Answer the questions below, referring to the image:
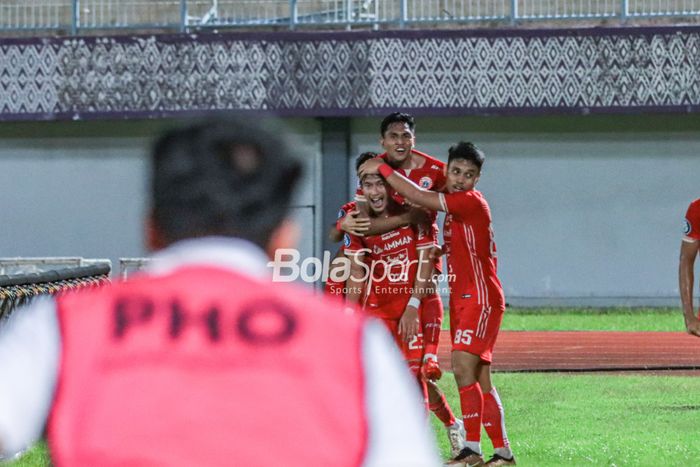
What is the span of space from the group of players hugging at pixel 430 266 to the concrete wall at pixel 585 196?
49.1 ft

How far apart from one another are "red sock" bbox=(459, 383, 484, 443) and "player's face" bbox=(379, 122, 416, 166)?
5.17 ft

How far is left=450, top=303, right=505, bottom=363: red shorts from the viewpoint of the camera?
7793mm

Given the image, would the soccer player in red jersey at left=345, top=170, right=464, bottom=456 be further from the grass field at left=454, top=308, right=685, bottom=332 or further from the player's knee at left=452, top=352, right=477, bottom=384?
the grass field at left=454, top=308, right=685, bottom=332

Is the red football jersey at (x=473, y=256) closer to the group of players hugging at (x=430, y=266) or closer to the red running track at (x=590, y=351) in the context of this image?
the group of players hugging at (x=430, y=266)

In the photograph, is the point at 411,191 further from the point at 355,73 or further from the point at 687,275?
the point at 355,73

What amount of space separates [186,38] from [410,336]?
624 inches

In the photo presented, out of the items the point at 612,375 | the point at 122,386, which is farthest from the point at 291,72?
the point at 122,386

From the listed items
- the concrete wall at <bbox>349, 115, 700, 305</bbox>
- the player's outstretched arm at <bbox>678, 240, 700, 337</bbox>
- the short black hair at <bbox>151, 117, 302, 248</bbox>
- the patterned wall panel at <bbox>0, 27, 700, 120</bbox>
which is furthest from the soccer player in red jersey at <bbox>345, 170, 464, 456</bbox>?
the concrete wall at <bbox>349, 115, 700, 305</bbox>

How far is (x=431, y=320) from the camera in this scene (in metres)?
8.46

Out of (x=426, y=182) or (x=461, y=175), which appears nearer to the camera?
(x=461, y=175)

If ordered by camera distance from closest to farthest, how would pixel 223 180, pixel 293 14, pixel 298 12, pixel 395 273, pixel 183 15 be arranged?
pixel 223 180, pixel 395 273, pixel 293 14, pixel 183 15, pixel 298 12

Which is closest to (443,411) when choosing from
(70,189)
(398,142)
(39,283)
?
(398,142)

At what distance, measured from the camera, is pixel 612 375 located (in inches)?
520

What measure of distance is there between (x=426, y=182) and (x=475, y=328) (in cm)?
106
